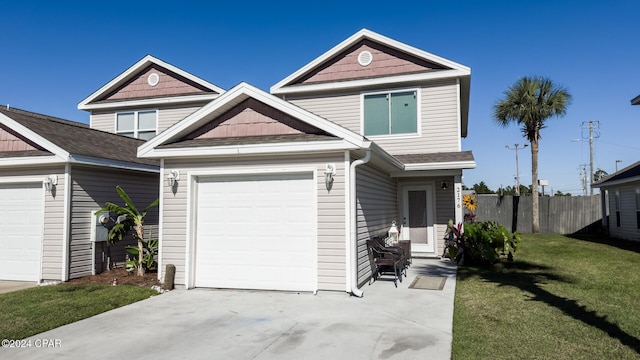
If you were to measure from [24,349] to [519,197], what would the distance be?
2275cm

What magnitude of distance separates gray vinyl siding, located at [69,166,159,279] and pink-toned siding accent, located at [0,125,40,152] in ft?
4.89

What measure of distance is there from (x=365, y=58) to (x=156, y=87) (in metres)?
8.18

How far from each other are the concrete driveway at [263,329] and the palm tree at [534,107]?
56.1ft

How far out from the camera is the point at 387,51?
42.8 ft

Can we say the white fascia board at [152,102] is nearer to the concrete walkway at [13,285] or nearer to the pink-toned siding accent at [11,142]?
the pink-toned siding accent at [11,142]

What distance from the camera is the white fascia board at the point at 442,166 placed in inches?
426

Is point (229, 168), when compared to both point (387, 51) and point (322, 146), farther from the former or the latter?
point (387, 51)

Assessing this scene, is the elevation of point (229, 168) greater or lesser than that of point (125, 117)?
lesser

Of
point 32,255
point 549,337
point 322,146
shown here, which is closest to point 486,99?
point 322,146

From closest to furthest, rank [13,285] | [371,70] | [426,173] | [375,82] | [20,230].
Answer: [13,285]
[20,230]
[426,173]
[375,82]
[371,70]

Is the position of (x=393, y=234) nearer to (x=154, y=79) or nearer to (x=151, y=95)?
(x=151, y=95)

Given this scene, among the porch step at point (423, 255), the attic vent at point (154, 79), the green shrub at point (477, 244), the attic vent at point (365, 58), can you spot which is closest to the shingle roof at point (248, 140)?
the green shrub at point (477, 244)

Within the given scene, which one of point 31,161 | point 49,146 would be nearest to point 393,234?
point 49,146

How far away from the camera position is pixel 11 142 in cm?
979
